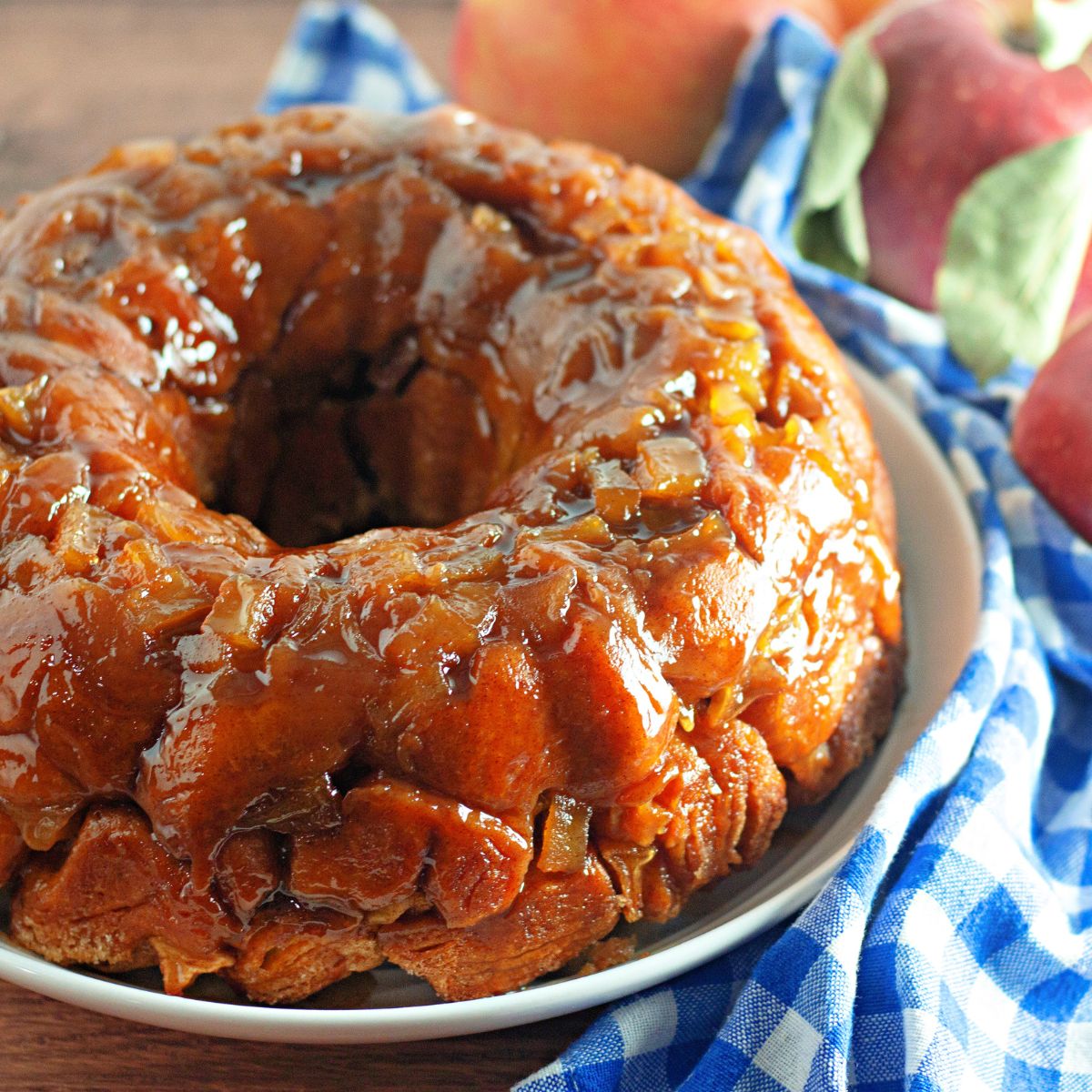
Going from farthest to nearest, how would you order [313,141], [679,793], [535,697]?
[313,141] < [679,793] < [535,697]

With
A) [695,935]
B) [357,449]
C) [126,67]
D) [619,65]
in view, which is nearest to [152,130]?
[126,67]

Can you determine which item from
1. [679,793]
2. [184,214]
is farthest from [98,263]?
[679,793]

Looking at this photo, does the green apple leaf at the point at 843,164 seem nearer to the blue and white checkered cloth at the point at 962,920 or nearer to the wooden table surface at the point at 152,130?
the blue and white checkered cloth at the point at 962,920

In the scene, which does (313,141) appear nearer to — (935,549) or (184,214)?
(184,214)

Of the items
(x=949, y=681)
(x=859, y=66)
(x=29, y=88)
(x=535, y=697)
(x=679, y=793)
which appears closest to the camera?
(x=535, y=697)

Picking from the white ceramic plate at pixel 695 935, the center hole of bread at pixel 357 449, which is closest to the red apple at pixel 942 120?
the white ceramic plate at pixel 695 935

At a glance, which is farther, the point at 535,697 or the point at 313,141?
the point at 313,141
